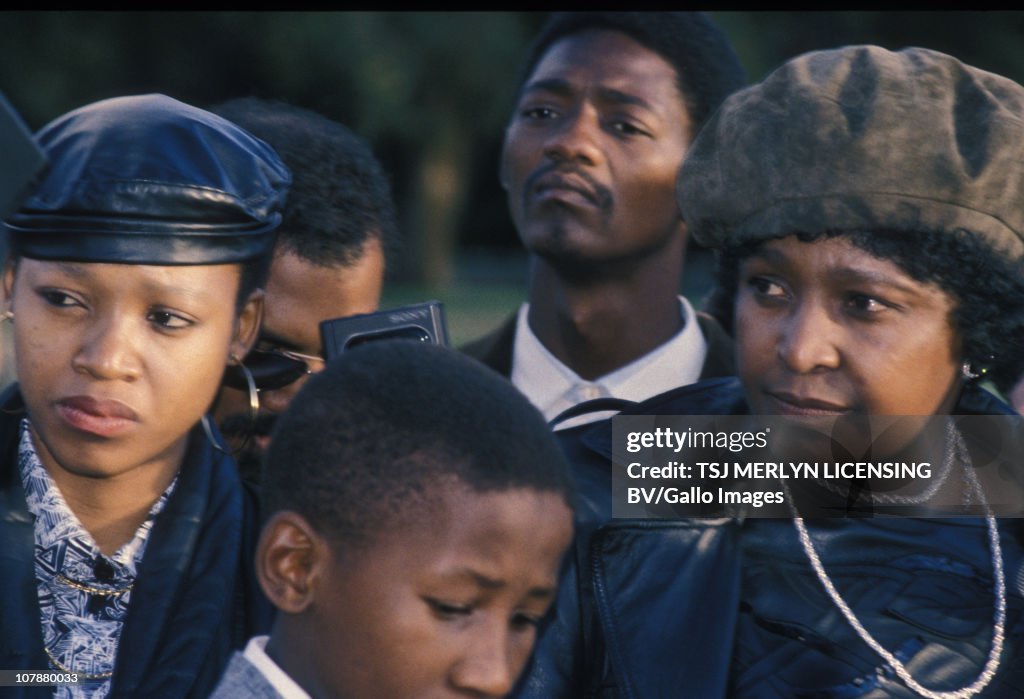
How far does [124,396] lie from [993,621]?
4.47 feet

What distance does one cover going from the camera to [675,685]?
2033 millimetres

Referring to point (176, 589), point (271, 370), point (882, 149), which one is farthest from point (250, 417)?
point (882, 149)

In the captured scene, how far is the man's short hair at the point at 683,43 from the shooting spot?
313 cm

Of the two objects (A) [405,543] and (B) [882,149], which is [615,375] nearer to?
(B) [882,149]

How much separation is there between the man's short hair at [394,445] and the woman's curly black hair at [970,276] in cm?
57

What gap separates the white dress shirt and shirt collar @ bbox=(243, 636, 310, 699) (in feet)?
4.19

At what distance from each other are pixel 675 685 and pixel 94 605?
0.89m

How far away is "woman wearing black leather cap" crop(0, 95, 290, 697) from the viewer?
2.04 meters

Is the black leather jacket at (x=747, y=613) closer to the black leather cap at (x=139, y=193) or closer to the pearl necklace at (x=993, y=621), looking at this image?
the pearl necklace at (x=993, y=621)

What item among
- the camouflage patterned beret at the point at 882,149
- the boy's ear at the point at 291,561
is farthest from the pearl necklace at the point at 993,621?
the boy's ear at the point at 291,561

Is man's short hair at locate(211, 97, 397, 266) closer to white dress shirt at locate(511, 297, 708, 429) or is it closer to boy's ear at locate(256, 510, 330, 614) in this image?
white dress shirt at locate(511, 297, 708, 429)

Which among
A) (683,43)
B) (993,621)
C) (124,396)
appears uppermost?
(683,43)

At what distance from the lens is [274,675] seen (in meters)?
1.81
